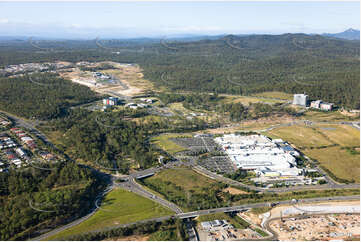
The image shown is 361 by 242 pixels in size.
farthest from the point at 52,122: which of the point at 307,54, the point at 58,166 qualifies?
the point at 307,54

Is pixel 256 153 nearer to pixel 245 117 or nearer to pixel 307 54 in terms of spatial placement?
pixel 245 117

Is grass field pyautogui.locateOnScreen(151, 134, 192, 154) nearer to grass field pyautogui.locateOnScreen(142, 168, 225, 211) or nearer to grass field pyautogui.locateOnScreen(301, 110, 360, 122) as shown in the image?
grass field pyautogui.locateOnScreen(142, 168, 225, 211)

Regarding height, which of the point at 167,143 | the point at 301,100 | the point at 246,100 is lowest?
the point at 167,143

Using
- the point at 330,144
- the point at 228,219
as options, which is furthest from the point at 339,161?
the point at 228,219

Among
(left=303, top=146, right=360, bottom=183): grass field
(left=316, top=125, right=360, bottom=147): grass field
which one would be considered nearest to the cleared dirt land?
(left=316, top=125, right=360, bottom=147): grass field

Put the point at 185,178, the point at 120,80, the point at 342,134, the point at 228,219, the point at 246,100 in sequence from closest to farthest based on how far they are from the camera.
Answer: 1. the point at 228,219
2. the point at 185,178
3. the point at 342,134
4. the point at 246,100
5. the point at 120,80

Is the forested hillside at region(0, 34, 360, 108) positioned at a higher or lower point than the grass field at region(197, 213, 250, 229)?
higher

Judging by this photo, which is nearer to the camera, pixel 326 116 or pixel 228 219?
pixel 228 219

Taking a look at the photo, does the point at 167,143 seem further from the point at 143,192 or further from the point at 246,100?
the point at 246,100
